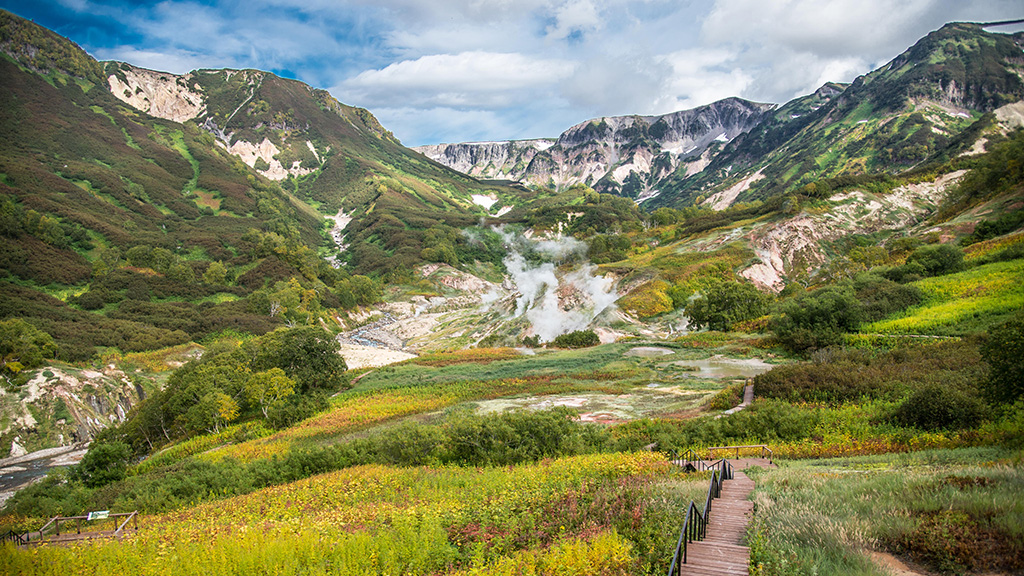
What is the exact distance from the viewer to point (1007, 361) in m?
14.3

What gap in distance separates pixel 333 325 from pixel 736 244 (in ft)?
247

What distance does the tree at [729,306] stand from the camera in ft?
173

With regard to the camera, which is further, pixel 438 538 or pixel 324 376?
pixel 324 376

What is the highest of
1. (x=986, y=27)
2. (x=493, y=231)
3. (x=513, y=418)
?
(x=986, y=27)

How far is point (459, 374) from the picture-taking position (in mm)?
45438

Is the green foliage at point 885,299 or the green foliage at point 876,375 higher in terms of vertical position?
the green foliage at point 885,299

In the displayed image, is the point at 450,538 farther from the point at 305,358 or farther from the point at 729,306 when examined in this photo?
the point at 729,306

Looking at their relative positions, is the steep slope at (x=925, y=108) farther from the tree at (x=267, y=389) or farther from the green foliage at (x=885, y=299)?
the tree at (x=267, y=389)

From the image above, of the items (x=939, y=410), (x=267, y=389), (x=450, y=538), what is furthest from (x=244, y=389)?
(x=939, y=410)

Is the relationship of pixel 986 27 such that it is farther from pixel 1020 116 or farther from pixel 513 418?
pixel 513 418

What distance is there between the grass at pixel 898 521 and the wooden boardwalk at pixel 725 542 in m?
0.23

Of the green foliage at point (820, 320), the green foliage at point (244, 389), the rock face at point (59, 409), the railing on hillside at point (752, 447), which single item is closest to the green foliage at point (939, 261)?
the green foliage at point (820, 320)

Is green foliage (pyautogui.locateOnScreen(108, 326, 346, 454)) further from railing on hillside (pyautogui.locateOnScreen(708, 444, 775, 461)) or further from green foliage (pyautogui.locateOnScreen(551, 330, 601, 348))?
railing on hillside (pyautogui.locateOnScreen(708, 444, 775, 461))

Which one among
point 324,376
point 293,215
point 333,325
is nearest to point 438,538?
point 324,376
